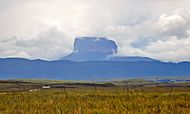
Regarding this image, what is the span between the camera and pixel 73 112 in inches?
768

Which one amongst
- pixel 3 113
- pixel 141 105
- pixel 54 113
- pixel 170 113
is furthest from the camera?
pixel 141 105

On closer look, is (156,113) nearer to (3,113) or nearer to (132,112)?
(132,112)

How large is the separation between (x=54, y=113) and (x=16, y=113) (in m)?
2.17

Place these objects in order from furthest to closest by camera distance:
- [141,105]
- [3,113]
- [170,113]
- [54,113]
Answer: [141,105], [3,113], [54,113], [170,113]

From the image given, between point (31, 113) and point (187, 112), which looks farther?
point (31, 113)

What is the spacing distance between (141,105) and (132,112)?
362 cm

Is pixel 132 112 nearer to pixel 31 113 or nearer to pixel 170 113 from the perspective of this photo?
pixel 170 113

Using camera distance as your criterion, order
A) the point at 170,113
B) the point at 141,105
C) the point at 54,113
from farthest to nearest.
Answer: the point at 141,105
the point at 54,113
the point at 170,113

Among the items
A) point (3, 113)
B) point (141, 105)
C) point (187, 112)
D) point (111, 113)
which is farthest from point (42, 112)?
point (187, 112)

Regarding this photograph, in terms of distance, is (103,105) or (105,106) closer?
(105,106)

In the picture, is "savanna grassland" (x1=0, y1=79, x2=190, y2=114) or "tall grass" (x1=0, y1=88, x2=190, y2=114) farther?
"savanna grassland" (x1=0, y1=79, x2=190, y2=114)

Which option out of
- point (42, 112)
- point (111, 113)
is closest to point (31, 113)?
point (42, 112)

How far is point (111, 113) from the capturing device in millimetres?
19219

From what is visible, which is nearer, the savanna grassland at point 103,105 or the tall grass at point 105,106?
the tall grass at point 105,106
